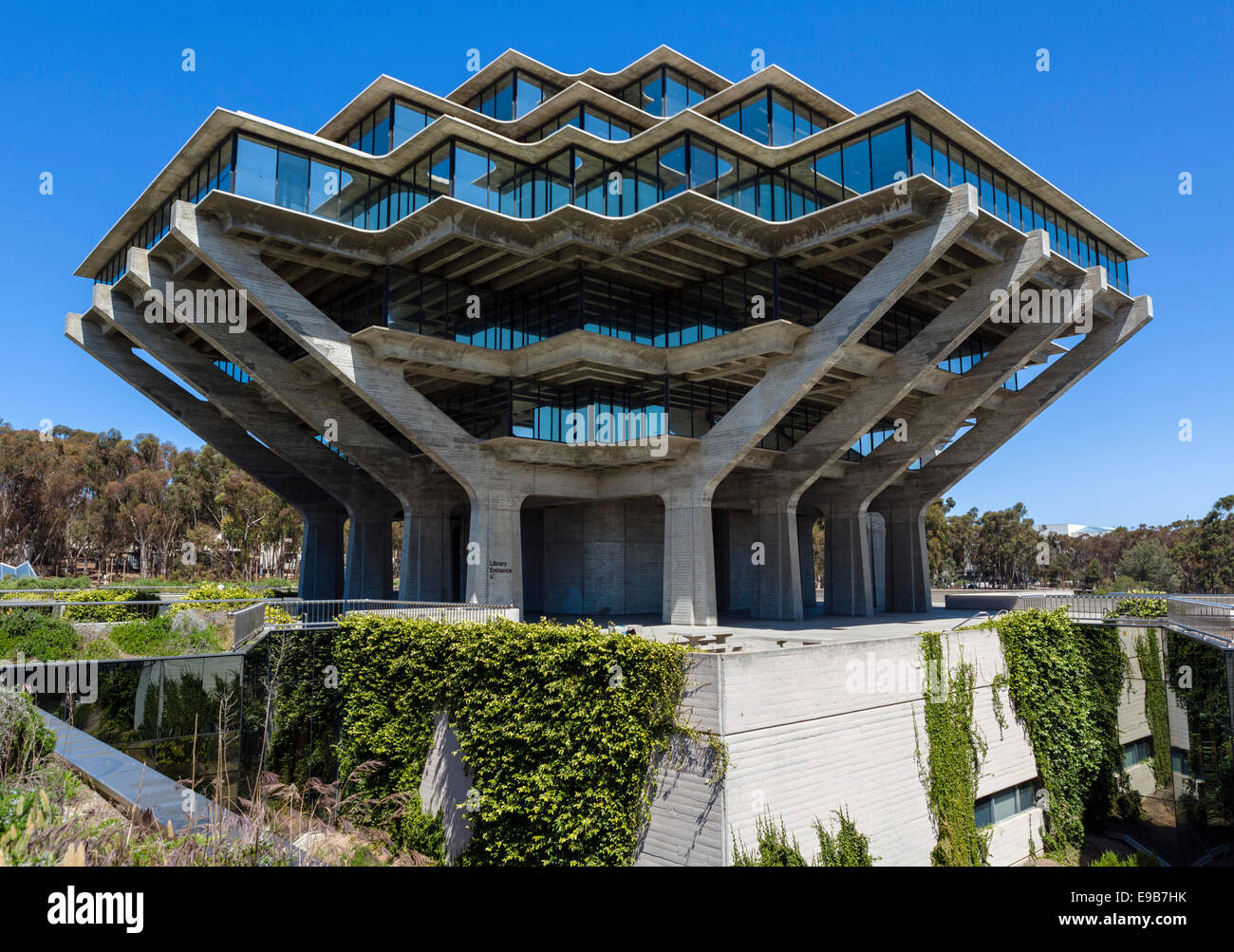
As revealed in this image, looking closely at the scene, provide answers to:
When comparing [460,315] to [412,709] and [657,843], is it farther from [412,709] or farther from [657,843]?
[657,843]

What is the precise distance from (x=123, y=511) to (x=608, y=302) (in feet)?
211

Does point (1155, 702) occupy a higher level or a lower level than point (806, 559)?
lower

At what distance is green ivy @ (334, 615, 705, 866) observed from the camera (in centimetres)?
1741

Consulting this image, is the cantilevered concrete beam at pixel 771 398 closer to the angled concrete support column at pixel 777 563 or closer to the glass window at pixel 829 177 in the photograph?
the glass window at pixel 829 177

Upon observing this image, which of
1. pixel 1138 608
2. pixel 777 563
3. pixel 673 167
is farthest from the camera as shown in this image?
pixel 777 563

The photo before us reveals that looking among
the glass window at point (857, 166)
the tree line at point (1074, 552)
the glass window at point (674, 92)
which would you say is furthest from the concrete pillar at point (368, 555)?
the tree line at point (1074, 552)

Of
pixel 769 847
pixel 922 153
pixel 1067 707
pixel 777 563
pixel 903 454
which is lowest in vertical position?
pixel 769 847

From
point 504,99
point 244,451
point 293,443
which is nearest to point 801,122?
point 504,99

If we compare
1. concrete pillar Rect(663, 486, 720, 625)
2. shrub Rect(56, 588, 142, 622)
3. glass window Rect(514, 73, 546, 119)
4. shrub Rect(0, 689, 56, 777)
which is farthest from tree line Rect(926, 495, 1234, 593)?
shrub Rect(0, 689, 56, 777)

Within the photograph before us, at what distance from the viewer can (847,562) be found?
43500 millimetres

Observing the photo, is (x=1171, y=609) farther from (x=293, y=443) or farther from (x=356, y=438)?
(x=293, y=443)

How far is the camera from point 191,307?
3438cm

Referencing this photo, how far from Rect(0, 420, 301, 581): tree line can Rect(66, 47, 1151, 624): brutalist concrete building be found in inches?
1544
